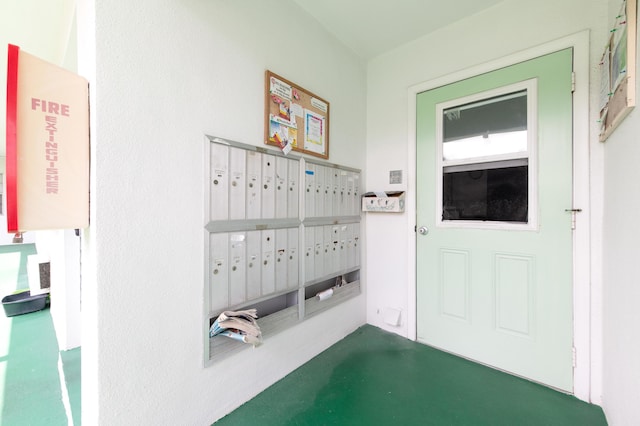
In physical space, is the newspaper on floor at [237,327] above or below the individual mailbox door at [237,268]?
below

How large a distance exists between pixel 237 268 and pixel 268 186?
0.53 metres

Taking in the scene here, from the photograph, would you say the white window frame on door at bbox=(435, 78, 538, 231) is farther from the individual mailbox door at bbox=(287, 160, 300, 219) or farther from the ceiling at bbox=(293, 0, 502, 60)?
the individual mailbox door at bbox=(287, 160, 300, 219)

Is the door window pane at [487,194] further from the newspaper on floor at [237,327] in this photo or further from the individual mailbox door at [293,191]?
the newspaper on floor at [237,327]

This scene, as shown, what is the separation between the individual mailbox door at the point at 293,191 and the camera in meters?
1.75

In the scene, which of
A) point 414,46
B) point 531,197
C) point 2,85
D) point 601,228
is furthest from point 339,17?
point 2,85

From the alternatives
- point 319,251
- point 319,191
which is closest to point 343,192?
point 319,191

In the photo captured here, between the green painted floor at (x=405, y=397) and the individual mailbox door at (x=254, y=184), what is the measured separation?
Answer: 1.12 metres

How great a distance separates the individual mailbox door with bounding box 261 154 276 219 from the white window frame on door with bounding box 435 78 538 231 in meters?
1.33

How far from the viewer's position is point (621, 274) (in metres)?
1.15

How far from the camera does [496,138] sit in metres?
1.84

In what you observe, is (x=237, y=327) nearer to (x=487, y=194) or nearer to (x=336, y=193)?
(x=336, y=193)

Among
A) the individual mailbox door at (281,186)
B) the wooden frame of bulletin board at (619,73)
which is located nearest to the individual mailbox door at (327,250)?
the individual mailbox door at (281,186)

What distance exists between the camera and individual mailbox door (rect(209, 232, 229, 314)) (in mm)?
1336

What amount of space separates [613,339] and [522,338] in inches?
20.8
